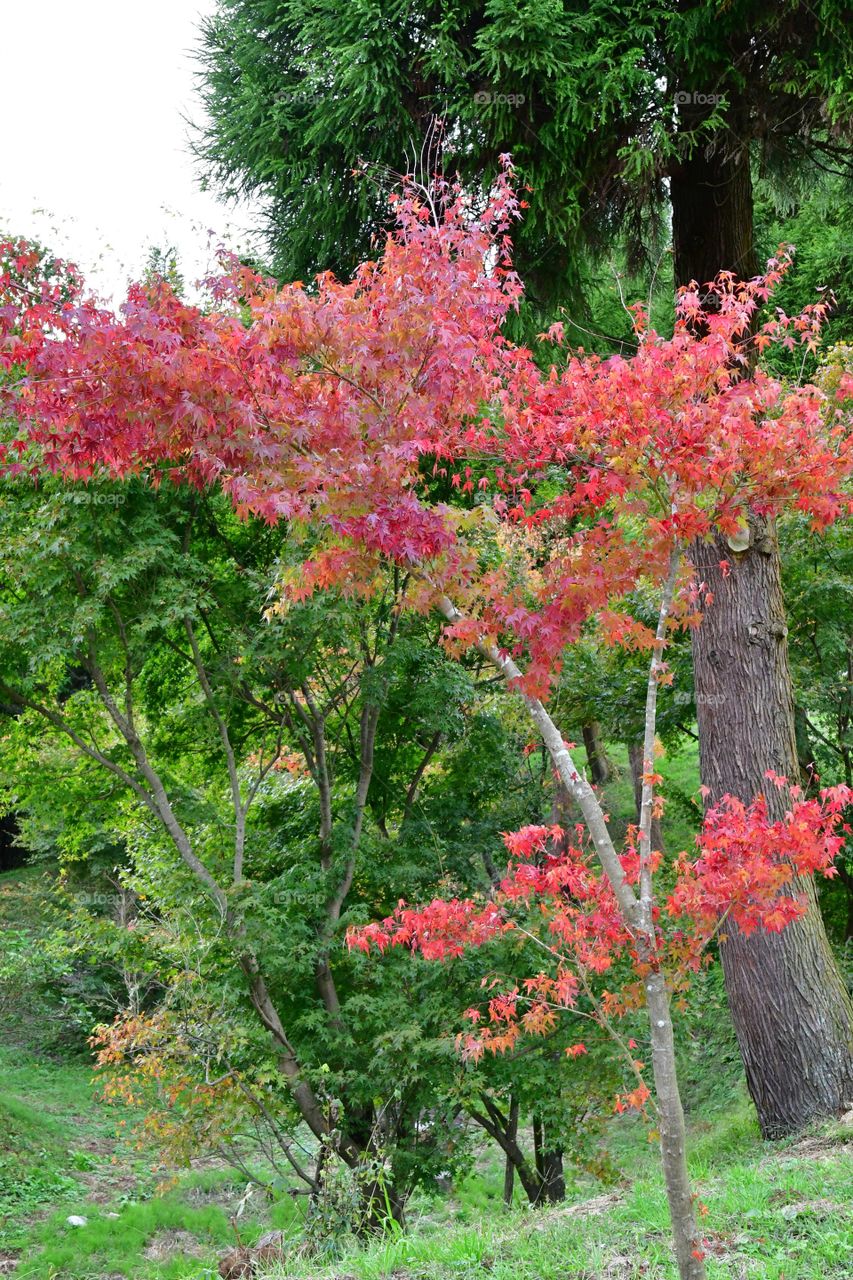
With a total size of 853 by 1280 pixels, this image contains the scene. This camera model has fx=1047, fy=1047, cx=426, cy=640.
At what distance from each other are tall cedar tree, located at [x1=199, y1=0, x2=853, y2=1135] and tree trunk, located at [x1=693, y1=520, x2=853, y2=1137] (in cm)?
1

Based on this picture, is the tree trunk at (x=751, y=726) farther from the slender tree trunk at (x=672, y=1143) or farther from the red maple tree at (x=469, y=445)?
the slender tree trunk at (x=672, y=1143)

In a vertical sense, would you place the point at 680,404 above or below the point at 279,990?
above

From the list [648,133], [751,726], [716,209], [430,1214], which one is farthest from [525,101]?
[430,1214]

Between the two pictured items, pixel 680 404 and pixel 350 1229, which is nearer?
pixel 680 404

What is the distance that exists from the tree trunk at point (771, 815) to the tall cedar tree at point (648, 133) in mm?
11

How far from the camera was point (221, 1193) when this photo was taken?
1102cm

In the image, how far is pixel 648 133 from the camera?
663 cm

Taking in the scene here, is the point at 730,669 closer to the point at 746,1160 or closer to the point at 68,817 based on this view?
the point at 746,1160

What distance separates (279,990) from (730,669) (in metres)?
4.00

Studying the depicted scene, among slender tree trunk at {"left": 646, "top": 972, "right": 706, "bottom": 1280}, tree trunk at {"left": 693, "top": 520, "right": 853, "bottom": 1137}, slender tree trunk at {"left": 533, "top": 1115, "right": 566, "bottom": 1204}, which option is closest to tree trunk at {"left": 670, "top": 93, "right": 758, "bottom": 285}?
tree trunk at {"left": 693, "top": 520, "right": 853, "bottom": 1137}

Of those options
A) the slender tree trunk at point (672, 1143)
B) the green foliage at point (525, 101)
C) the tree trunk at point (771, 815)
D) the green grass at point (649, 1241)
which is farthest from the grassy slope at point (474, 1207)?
the green foliage at point (525, 101)

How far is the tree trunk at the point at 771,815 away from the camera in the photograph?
6004 millimetres

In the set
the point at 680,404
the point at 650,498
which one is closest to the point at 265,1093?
the point at 650,498

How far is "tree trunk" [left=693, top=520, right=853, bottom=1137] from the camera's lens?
19.7 ft
